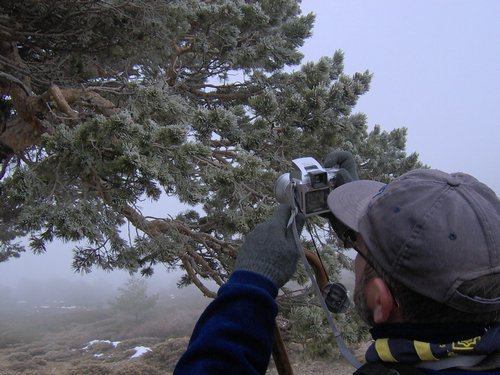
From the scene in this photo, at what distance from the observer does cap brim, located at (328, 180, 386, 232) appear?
3.78 ft

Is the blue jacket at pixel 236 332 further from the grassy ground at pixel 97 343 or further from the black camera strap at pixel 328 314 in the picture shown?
the grassy ground at pixel 97 343

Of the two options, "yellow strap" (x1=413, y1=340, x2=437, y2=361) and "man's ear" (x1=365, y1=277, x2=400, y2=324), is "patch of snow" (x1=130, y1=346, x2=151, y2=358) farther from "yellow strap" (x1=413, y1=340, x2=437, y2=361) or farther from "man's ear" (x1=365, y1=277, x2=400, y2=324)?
"yellow strap" (x1=413, y1=340, x2=437, y2=361)

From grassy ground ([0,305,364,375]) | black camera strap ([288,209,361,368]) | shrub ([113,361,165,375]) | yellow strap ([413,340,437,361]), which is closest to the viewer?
yellow strap ([413,340,437,361])

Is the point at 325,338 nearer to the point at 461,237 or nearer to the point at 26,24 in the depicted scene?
the point at 461,237

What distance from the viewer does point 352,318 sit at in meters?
4.14

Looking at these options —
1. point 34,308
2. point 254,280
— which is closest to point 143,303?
point 34,308


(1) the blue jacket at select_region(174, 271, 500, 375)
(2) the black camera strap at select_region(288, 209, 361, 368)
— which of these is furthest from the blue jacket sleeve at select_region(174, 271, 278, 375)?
(2) the black camera strap at select_region(288, 209, 361, 368)

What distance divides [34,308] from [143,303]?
11.2 meters

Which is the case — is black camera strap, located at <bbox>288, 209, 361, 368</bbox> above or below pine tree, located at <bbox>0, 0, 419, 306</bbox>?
below

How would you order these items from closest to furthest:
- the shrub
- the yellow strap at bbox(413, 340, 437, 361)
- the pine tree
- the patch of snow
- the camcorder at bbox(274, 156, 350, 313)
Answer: the yellow strap at bbox(413, 340, 437, 361) → the camcorder at bbox(274, 156, 350, 313) → the pine tree → the shrub → the patch of snow

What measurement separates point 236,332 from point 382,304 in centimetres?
38

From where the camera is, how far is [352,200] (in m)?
1.22

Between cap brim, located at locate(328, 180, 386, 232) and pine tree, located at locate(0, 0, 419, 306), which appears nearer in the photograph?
cap brim, located at locate(328, 180, 386, 232)

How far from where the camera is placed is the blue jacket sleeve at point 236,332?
962 millimetres
